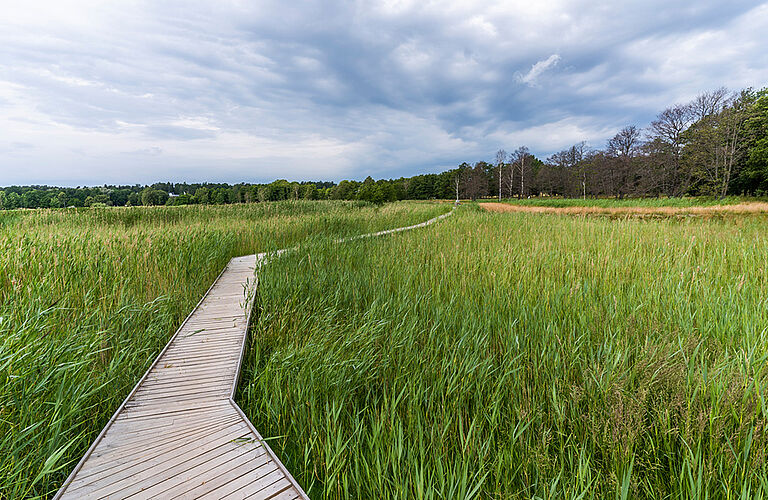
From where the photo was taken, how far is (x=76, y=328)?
9.36 ft

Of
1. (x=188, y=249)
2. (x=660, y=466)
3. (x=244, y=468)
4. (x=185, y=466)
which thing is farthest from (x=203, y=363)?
(x=188, y=249)

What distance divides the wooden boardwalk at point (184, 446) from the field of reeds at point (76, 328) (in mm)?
208

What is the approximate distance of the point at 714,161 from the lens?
26.5 meters

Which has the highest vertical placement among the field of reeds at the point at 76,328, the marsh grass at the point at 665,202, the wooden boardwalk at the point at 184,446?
the marsh grass at the point at 665,202

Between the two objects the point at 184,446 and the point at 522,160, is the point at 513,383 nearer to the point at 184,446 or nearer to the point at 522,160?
the point at 184,446

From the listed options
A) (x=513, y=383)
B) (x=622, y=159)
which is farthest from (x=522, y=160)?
(x=513, y=383)

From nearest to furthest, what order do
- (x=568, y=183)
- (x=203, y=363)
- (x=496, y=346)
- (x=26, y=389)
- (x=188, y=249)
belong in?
(x=26, y=389) < (x=203, y=363) < (x=496, y=346) < (x=188, y=249) < (x=568, y=183)

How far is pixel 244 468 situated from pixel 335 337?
150cm

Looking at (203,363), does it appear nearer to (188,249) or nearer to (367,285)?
(367,285)

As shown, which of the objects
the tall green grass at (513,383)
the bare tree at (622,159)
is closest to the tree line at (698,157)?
the bare tree at (622,159)

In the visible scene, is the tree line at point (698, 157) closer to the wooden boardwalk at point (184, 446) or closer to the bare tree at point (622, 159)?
the bare tree at point (622, 159)

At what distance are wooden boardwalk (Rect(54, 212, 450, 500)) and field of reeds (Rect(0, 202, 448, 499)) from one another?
0.68 ft

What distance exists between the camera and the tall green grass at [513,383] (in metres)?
1.55

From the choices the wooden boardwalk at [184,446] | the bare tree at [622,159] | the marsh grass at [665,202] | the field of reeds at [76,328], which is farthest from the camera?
the bare tree at [622,159]
